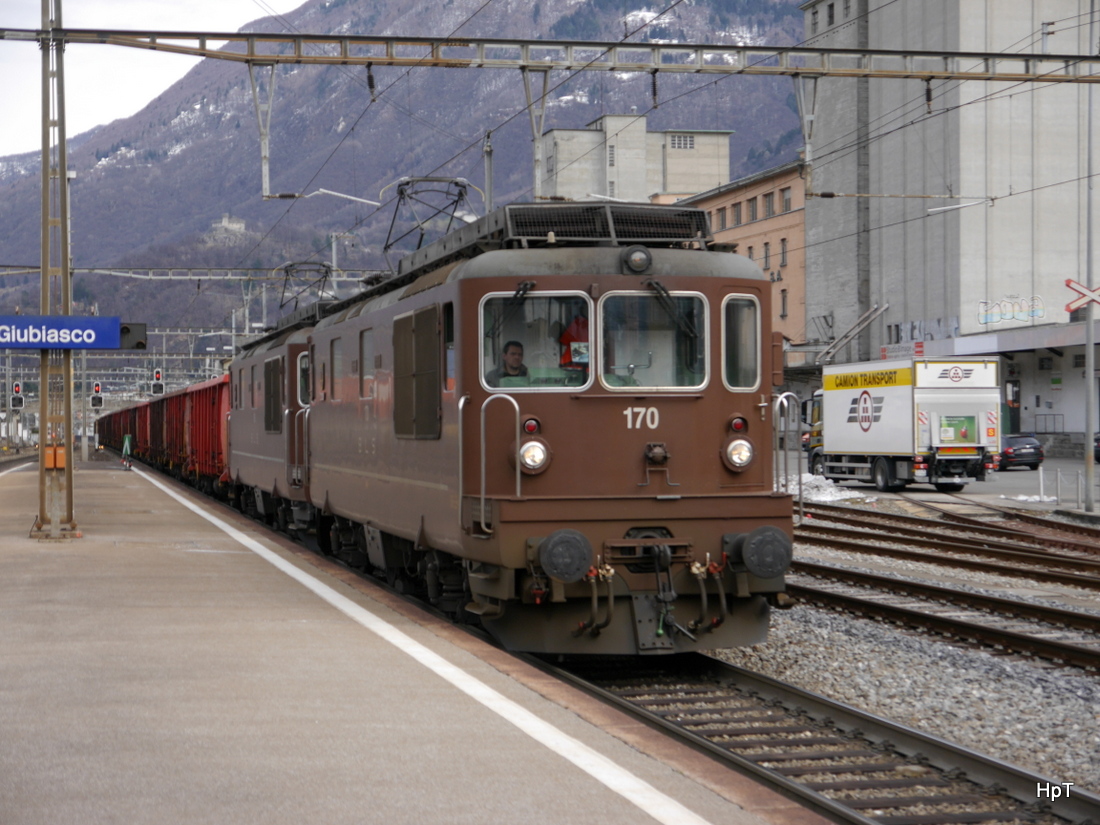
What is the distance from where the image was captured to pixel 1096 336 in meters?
43.8

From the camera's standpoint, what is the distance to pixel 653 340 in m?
9.83

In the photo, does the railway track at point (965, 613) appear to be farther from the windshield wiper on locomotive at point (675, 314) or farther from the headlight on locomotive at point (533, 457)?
the headlight on locomotive at point (533, 457)

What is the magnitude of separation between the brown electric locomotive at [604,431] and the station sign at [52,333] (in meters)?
7.87

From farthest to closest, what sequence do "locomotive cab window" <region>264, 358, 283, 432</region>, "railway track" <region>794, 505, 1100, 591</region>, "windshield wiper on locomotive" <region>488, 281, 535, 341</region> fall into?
1. "locomotive cab window" <region>264, 358, 283, 432</region>
2. "railway track" <region>794, 505, 1100, 591</region>
3. "windshield wiper on locomotive" <region>488, 281, 535, 341</region>

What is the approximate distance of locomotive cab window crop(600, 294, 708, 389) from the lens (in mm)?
9680

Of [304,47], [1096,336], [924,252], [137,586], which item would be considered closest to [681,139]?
[924,252]

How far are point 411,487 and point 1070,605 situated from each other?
7083 mm

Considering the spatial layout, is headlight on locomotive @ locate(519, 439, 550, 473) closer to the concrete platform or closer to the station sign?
the concrete platform

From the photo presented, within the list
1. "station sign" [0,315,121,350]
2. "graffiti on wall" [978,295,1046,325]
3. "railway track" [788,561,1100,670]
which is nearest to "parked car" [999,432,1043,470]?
"graffiti on wall" [978,295,1046,325]

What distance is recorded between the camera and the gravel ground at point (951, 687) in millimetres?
8094

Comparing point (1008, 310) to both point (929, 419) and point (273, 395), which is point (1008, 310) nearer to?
point (929, 419)

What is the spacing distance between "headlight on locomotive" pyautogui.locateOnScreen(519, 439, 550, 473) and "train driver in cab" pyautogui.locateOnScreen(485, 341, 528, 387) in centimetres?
46

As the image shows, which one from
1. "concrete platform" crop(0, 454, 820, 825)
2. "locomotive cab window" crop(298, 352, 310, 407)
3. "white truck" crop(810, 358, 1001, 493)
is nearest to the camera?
"concrete platform" crop(0, 454, 820, 825)

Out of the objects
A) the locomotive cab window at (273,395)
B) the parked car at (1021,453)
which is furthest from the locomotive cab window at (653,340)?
the parked car at (1021,453)
